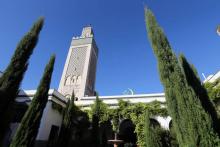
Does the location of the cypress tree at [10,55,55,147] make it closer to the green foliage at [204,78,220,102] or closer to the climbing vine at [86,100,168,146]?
the climbing vine at [86,100,168,146]

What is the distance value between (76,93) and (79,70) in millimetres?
→ 4429

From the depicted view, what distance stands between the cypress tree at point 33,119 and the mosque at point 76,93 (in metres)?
3.56

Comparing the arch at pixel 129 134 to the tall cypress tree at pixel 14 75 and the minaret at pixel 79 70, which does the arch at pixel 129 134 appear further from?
the tall cypress tree at pixel 14 75

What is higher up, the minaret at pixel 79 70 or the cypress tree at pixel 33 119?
the minaret at pixel 79 70

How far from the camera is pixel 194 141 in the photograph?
482cm

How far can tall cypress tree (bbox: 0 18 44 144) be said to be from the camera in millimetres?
6848

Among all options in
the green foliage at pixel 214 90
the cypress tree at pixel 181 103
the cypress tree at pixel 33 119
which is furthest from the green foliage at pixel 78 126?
the green foliage at pixel 214 90

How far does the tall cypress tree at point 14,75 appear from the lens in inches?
270

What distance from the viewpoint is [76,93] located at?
27.4m

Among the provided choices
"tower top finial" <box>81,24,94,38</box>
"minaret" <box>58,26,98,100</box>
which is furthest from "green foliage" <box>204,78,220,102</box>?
"tower top finial" <box>81,24,94,38</box>

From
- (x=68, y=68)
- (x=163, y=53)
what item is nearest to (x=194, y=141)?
(x=163, y=53)

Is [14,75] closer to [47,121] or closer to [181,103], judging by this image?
[47,121]

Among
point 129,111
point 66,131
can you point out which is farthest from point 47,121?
point 129,111

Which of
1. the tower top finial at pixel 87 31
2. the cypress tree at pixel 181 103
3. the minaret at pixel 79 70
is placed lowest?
the cypress tree at pixel 181 103
